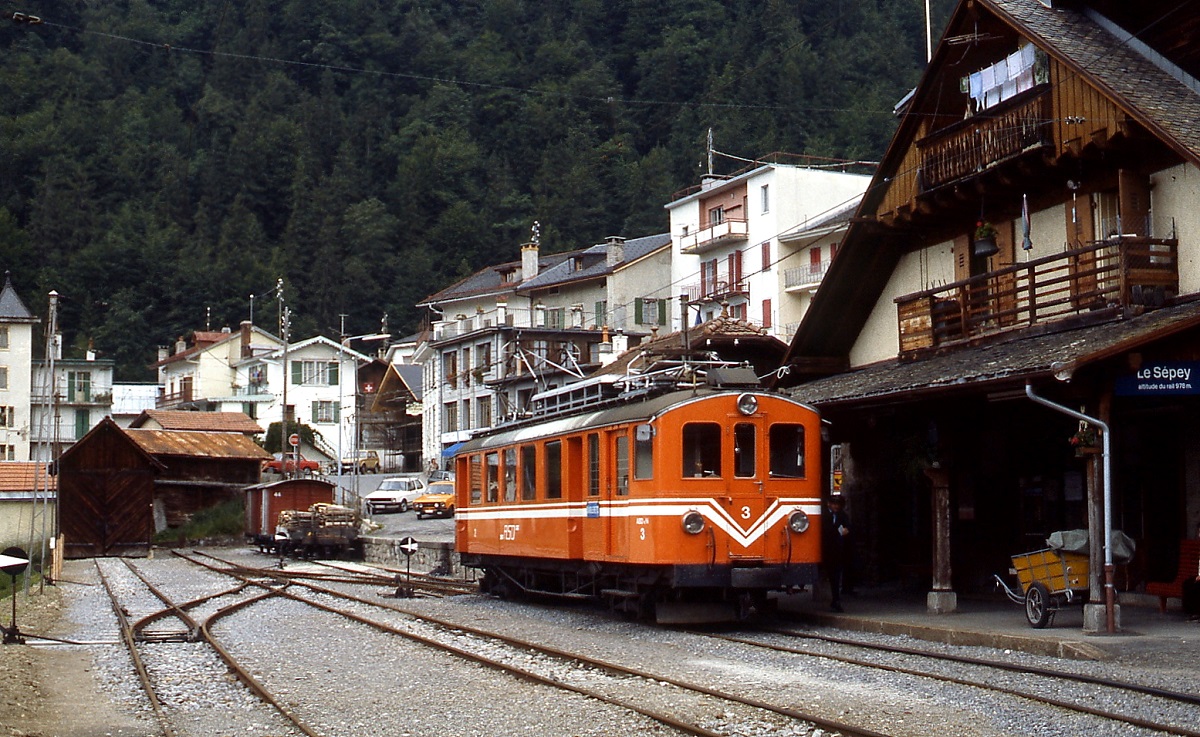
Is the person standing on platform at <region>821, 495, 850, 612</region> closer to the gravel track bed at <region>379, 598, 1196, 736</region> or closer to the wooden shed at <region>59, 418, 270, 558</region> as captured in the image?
the gravel track bed at <region>379, 598, 1196, 736</region>

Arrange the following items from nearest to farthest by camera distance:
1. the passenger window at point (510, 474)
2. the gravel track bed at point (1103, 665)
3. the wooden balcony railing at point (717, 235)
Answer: the gravel track bed at point (1103, 665)
the passenger window at point (510, 474)
the wooden balcony railing at point (717, 235)

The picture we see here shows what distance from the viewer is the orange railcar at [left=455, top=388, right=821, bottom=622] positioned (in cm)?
1670

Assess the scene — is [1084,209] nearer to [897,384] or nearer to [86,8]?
[897,384]

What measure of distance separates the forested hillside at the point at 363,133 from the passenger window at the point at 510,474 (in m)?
65.5

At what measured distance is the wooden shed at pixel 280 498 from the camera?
147ft

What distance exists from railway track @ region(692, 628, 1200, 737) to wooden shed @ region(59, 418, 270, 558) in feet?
128

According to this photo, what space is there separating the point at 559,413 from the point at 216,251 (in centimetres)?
9345

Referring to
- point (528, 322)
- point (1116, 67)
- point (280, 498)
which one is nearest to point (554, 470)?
point (1116, 67)

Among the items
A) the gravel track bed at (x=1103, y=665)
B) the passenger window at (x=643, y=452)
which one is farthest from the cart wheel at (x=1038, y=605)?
the passenger window at (x=643, y=452)

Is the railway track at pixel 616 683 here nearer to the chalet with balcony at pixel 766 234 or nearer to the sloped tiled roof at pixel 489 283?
the chalet with balcony at pixel 766 234

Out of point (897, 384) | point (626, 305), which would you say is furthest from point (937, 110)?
point (626, 305)

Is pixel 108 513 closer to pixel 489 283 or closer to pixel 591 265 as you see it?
pixel 591 265

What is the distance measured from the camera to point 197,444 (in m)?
56.9

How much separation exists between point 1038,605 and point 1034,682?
334 cm
